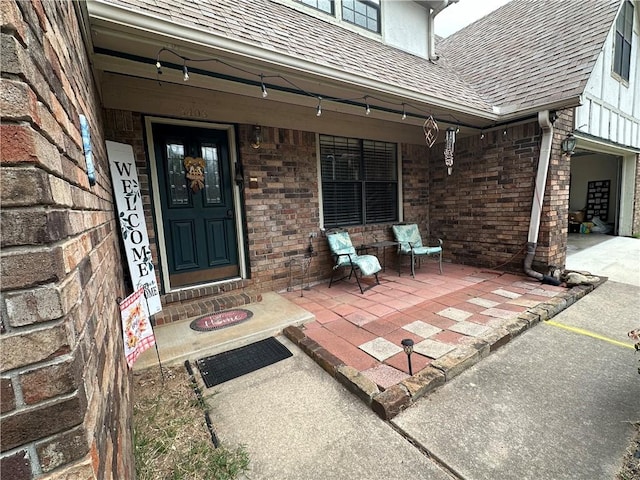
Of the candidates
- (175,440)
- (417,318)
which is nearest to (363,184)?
(417,318)

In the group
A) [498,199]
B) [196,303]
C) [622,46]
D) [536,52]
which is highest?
[622,46]

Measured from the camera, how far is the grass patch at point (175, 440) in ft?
4.83

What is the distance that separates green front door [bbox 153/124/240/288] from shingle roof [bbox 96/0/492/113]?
1271 mm

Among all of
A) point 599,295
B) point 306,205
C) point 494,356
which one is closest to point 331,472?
point 494,356

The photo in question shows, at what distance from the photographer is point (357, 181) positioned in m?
4.89

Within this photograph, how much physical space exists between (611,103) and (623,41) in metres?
1.71

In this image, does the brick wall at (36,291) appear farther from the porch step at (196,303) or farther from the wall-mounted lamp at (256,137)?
the wall-mounted lamp at (256,137)

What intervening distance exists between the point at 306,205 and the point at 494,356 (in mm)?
2902

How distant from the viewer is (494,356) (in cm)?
243

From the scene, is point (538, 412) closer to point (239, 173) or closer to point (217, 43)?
point (217, 43)

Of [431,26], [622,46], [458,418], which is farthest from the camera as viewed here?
[622,46]

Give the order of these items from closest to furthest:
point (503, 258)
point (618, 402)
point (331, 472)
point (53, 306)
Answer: point (53, 306) < point (331, 472) < point (618, 402) < point (503, 258)

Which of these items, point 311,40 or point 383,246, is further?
point 383,246

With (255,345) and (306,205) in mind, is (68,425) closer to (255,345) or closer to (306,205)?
(255,345)
